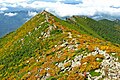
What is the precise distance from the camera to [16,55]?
343ft

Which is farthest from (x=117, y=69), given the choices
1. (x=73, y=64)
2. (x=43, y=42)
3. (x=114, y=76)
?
(x=43, y=42)

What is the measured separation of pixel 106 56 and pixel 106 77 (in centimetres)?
766

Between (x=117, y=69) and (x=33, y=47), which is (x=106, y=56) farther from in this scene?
(x=33, y=47)

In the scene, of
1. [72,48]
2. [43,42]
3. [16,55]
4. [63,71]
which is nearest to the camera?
[63,71]

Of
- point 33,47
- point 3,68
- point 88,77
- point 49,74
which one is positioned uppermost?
point 88,77

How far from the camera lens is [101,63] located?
4700cm

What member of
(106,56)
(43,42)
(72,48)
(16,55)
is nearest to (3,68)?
(16,55)

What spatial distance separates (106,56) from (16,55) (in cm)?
6125

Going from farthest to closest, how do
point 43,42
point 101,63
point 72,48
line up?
point 43,42, point 72,48, point 101,63

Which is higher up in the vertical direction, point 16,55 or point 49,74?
point 49,74

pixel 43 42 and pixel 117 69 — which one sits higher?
pixel 117 69

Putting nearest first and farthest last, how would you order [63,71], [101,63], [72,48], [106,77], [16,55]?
[106,77] < [101,63] < [63,71] < [72,48] < [16,55]

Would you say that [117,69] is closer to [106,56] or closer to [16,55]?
[106,56]

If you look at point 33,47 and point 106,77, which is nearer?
point 106,77
